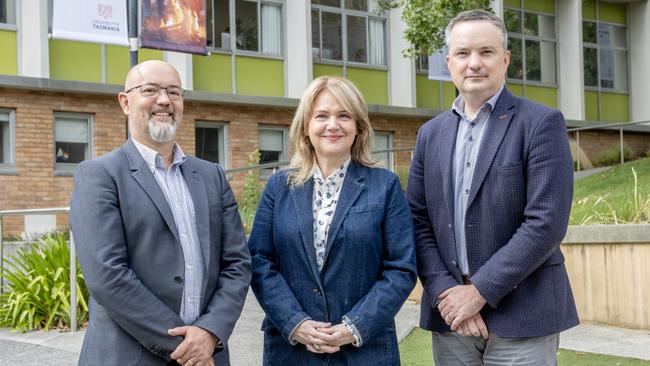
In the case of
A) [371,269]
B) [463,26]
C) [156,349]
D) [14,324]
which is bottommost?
[14,324]

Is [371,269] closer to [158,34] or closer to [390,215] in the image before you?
[390,215]

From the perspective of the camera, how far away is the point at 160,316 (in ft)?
11.3

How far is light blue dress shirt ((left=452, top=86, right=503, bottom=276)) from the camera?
3686mm

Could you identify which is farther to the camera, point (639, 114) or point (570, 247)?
point (639, 114)

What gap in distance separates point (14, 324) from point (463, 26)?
6.73 metres

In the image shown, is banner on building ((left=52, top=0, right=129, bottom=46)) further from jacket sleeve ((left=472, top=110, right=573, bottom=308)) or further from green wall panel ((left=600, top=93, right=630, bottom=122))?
green wall panel ((left=600, top=93, right=630, bottom=122))

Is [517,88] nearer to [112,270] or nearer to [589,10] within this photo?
[589,10]

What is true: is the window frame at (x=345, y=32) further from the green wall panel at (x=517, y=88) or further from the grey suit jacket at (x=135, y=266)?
the grey suit jacket at (x=135, y=266)

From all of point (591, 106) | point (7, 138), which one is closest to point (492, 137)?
point (7, 138)

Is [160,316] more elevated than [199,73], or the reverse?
[199,73]

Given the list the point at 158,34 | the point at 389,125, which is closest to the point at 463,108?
the point at 158,34

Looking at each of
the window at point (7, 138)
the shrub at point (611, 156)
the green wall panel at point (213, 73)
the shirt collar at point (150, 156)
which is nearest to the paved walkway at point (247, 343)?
the shirt collar at point (150, 156)

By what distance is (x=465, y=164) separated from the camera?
371 centimetres

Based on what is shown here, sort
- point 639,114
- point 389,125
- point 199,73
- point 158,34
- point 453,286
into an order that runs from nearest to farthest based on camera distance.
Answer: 1. point 453,286
2. point 158,34
3. point 199,73
4. point 389,125
5. point 639,114
